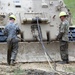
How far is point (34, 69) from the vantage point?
9992 mm

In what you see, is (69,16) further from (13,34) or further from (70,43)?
(13,34)

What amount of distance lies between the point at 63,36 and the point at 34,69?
2084 mm

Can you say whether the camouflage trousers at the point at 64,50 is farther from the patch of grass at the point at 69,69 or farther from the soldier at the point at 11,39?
the soldier at the point at 11,39

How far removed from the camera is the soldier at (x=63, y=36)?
11.6 meters

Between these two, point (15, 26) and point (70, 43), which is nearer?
point (15, 26)

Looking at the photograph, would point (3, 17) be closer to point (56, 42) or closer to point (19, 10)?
point (19, 10)

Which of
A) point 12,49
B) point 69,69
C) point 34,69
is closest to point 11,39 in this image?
point 12,49

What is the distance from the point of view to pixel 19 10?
12.2 m

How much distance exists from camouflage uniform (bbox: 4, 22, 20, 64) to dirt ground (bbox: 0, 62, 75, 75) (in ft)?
1.05

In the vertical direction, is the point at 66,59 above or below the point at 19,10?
below

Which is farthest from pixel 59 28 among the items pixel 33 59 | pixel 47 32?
pixel 33 59

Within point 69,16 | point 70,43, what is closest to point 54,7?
point 69,16

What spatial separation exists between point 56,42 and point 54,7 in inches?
49.2

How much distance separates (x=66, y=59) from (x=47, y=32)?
1.03 m
